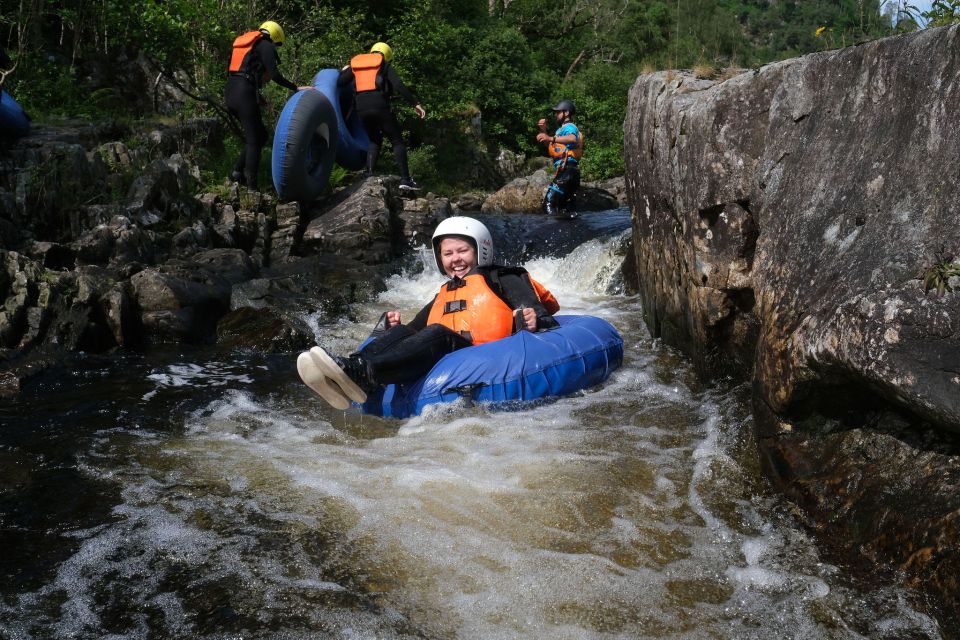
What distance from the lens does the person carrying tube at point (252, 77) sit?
936 cm

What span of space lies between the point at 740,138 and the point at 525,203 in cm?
950

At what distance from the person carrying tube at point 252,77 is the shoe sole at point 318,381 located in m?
6.27

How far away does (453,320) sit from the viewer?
5.13 metres

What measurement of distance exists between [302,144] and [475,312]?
533 cm

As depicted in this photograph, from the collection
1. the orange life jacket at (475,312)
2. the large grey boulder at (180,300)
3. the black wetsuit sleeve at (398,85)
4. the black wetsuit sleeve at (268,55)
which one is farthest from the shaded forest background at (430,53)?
the large grey boulder at (180,300)

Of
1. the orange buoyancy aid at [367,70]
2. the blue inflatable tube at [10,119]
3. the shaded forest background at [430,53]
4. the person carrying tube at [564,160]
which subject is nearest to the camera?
the blue inflatable tube at [10,119]

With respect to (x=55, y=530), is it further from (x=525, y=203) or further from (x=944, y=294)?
(x=525, y=203)

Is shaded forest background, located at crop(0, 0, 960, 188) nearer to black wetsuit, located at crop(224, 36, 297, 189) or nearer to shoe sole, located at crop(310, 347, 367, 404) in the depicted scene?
black wetsuit, located at crop(224, 36, 297, 189)

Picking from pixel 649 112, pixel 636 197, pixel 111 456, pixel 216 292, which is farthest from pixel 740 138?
pixel 216 292

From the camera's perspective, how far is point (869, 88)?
3316 mm

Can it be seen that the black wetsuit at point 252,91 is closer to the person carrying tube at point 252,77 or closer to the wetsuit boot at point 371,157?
the person carrying tube at point 252,77

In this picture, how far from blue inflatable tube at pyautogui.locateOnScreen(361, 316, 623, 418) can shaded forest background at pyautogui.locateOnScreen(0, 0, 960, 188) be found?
2128mm

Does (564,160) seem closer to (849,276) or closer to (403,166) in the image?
(403,166)

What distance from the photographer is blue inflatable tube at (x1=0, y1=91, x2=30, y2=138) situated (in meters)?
8.60
